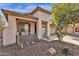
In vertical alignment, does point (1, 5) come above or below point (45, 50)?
above

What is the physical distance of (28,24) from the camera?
11.5 ft

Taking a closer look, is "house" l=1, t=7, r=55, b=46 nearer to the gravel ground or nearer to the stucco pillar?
the stucco pillar

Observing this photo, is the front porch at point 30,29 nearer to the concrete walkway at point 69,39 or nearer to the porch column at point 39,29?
the porch column at point 39,29

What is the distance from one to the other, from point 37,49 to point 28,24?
18.4 inches

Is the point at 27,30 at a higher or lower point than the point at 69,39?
higher

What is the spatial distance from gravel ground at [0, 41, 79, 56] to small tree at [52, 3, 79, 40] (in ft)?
0.58

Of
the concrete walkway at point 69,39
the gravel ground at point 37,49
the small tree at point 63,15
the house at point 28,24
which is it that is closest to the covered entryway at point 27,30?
the house at point 28,24

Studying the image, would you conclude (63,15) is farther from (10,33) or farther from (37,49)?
(10,33)

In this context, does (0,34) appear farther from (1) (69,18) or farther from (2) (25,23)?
(1) (69,18)

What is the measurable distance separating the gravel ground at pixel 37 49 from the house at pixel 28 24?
124 millimetres

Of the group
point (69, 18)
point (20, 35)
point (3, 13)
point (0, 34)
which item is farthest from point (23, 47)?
point (69, 18)

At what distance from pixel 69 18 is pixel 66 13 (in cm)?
10

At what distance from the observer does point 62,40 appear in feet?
11.5

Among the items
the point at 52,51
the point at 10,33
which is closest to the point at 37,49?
the point at 52,51
